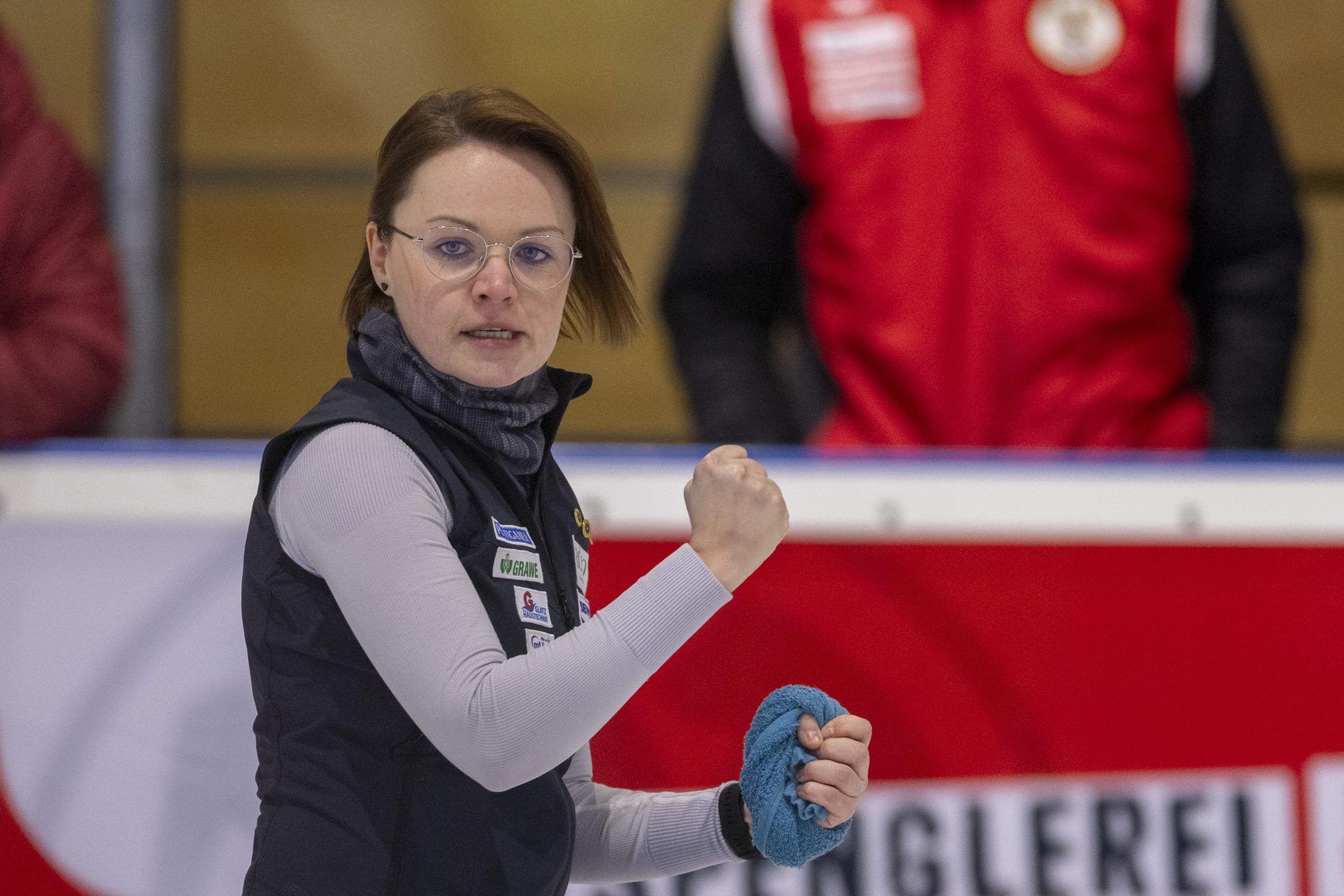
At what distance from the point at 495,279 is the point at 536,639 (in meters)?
0.23

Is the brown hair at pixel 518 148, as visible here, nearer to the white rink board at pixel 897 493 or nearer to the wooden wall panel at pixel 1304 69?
the white rink board at pixel 897 493

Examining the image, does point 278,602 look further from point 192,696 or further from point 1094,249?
point 1094,249

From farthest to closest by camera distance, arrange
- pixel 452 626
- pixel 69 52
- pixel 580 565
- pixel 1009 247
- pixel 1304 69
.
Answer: pixel 1304 69
pixel 69 52
pixel 1009 247
pixel 580 565
pixel 452 626

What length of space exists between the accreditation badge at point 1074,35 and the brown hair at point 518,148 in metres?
1.42

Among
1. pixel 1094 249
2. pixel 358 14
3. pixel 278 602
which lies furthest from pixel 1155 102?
pixel 358 14

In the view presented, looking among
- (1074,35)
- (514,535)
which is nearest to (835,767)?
(514,535)

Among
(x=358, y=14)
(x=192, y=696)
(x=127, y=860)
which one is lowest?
(x=127, y=860)

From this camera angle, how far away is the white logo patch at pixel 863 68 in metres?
2.23

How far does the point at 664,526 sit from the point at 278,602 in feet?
3.14

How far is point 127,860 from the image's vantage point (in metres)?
1.76

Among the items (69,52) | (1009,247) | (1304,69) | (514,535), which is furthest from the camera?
(1304,69)

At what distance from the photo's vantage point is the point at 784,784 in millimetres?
932

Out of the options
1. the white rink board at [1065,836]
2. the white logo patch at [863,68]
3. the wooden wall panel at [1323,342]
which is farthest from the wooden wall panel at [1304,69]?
the white rink board at [1065,836]

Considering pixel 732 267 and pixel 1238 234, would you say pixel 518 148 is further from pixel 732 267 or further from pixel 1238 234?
pixel 1238 234
